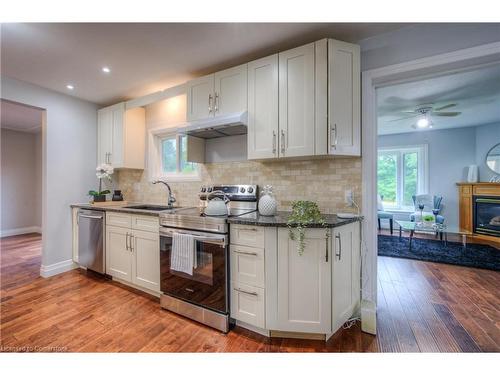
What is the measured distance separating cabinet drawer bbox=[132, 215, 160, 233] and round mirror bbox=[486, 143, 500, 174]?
6.67 metres

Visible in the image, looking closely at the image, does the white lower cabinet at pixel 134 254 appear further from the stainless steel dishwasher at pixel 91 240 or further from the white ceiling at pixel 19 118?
the white ceiling at pixel 19 118

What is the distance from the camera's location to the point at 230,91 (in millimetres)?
2240

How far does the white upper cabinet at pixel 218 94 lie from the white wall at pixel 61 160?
1.97 m

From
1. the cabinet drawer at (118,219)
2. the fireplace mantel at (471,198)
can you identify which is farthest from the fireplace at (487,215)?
the cabinet drawer at (118,219)

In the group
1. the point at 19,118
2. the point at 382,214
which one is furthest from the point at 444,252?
the point at 19,118

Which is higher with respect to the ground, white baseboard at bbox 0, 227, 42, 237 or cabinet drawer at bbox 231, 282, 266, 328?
cabinet drawer at bbox 231, 282, 266, 328

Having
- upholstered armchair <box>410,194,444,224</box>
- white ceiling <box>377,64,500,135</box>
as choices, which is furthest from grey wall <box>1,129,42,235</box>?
upholstered armchair <box>410,194,444,224</box>

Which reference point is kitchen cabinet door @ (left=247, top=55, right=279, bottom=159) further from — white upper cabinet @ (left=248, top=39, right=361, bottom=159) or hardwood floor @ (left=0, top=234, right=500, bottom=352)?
hardwood floor @ (left=0, top=234, right=500, bottom=352)

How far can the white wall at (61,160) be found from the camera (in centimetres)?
295

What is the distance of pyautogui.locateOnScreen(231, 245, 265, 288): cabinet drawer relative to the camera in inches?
67.2

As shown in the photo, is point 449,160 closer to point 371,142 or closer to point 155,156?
point 371,142
